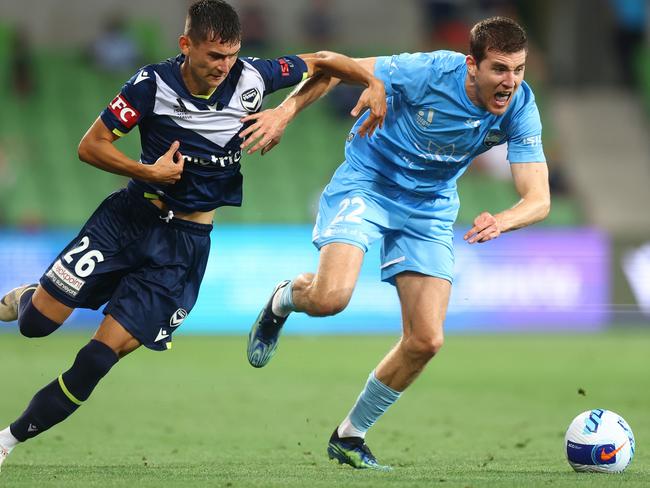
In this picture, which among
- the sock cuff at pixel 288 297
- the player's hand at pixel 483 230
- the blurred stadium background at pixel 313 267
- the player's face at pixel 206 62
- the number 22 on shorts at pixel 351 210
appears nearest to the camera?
the player's hand at pixel 483 230

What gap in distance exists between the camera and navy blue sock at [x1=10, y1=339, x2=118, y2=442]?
6594 millimetres

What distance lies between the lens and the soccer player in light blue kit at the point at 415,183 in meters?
7.05

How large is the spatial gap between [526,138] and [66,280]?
277 cm

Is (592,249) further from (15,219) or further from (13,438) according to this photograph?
(13,438)

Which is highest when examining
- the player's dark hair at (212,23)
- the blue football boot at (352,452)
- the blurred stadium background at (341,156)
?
the player's dark hair at (212,23)

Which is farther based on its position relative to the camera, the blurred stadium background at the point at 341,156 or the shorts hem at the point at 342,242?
the blurred stadium background at the point at 341,156

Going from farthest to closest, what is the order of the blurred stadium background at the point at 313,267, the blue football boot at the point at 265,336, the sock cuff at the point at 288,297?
1. the blurred stadium background at the point at 313,267
2. the blue football boot at the point at 265,336
3. the sock cuff at the point at 288,297

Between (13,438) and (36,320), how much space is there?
67 cm

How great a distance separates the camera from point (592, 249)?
1838 cm

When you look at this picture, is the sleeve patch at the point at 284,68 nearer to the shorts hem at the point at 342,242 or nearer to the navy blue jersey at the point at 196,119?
the navy blue jersey at the point at 196,119

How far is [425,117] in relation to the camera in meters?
7.32

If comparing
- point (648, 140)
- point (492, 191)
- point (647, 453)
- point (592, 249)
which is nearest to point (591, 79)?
point (648, 140)

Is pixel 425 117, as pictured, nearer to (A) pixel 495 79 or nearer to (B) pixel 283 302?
(A) pixel 495 79

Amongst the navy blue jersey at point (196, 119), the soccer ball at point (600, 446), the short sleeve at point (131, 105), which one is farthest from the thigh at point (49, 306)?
the soccer ball at point (600, 446)
